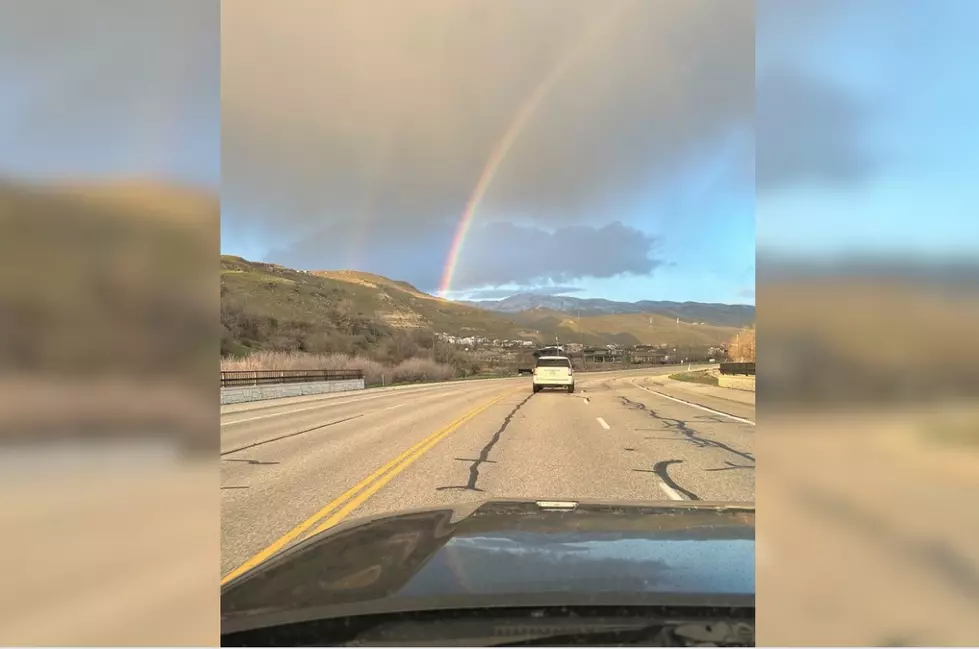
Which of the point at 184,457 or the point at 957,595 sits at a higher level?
the point at 184,457

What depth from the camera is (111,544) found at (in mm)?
3992

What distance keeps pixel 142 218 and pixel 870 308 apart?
236cm

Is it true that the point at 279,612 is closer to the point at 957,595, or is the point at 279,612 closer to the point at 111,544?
the point at 111,544

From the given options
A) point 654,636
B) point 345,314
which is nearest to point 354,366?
point 345,314

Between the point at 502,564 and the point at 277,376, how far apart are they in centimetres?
2846

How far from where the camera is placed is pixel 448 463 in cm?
965

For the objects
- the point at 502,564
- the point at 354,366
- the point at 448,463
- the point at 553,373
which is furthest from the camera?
the point at 354,366

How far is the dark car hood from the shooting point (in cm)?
236

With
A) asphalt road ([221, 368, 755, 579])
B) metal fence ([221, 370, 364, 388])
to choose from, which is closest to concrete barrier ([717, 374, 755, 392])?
asphalt road ([221, 368, 755, 579])

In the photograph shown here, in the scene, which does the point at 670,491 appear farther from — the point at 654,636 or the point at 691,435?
the point at 691,435

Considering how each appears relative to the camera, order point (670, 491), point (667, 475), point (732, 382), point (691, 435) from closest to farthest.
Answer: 1. point (670, 491)
2. point (667, 475)
3. point (691, 435)
4. point (732, 382)

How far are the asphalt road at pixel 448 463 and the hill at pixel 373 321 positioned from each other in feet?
53.9

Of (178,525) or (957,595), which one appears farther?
(957,595)

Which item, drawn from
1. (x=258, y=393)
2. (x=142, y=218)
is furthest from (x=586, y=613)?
(x=258, y=393)
